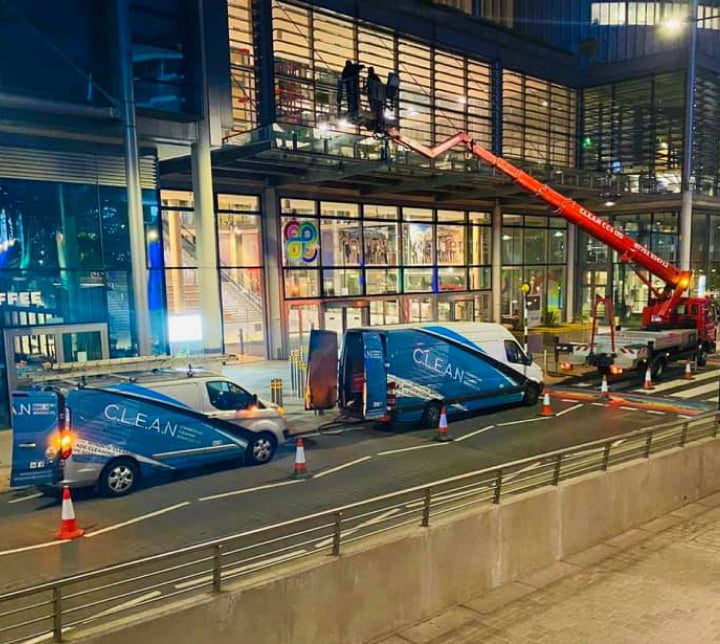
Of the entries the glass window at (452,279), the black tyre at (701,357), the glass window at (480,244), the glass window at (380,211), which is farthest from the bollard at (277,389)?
the glass window at (480,244)

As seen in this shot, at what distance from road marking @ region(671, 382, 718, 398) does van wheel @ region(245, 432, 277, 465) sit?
1187 cm

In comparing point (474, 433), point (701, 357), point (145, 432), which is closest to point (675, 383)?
point (701, 357)

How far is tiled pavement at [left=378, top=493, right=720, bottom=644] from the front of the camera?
7125 millimetres

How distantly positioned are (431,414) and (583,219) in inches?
369

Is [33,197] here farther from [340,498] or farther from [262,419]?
[340,498]

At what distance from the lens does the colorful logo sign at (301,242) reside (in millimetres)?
24953

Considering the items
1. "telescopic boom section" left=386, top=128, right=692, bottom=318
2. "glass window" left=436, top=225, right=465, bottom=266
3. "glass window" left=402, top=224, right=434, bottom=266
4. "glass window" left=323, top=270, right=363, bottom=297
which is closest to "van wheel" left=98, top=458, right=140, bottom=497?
"telescopic boom section" left=386, top=128, right=692, bottom=318

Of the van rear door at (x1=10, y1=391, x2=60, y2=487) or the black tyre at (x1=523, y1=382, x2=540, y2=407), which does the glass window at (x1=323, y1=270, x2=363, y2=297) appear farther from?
the van rear door at (x1=10, y1=391, x2=60, y2=487)

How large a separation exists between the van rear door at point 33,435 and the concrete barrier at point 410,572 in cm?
482

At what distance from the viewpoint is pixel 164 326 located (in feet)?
60.0

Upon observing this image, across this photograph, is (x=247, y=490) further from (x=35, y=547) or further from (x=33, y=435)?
(x=33, y=435)

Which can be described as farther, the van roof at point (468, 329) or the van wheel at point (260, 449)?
the van roof at point (468, 329)

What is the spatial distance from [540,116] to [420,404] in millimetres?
24759

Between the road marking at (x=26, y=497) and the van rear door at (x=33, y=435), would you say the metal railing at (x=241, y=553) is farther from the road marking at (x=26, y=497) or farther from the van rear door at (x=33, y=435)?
the road marking at (x=26, y=497)
